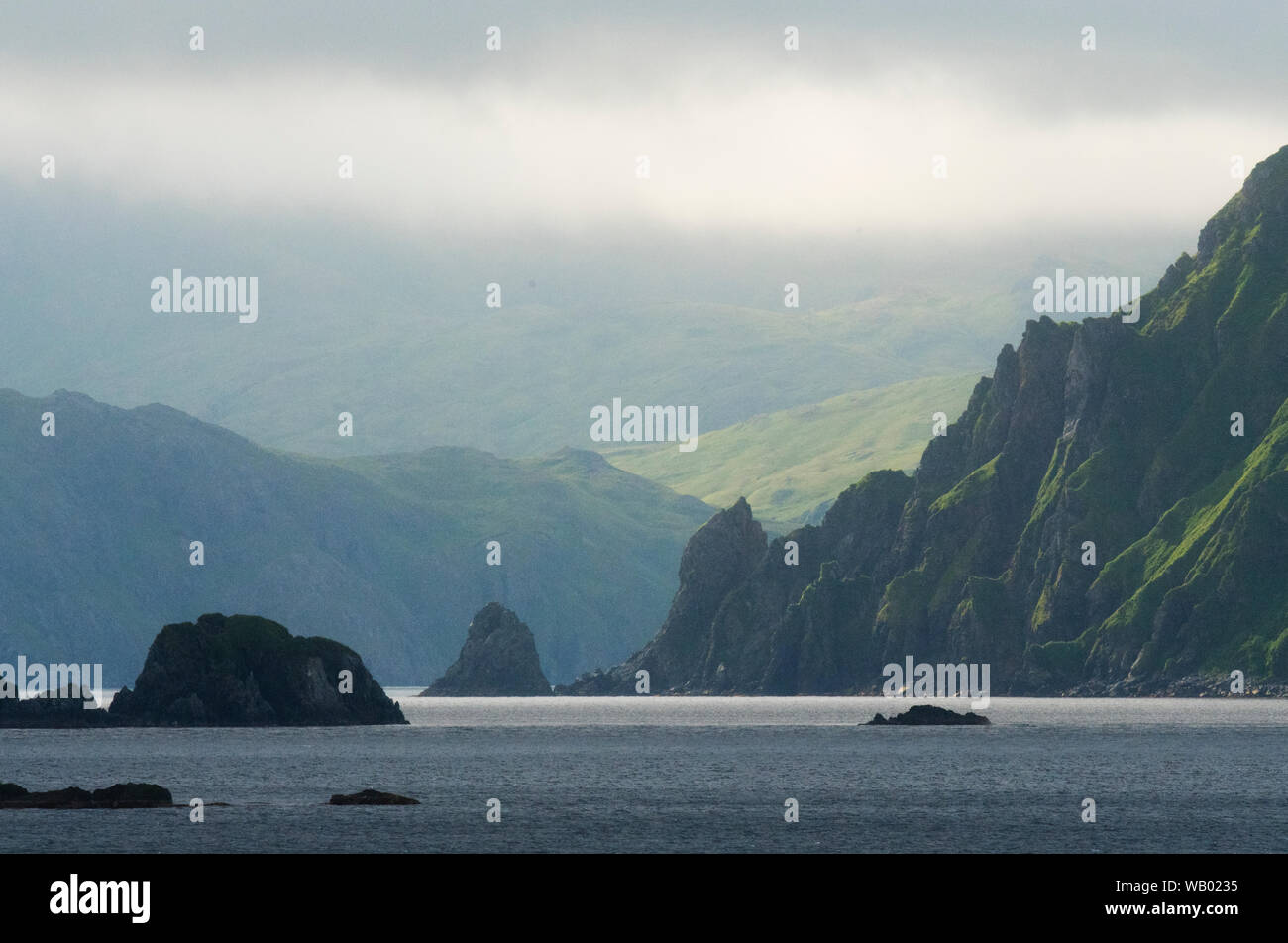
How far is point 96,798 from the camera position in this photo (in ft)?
499

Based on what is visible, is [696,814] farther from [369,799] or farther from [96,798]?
[96,798]

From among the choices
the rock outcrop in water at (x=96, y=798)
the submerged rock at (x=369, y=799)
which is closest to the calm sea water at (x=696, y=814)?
the submerged rock at (x=369, y=799)

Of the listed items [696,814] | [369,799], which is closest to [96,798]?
[369,799]

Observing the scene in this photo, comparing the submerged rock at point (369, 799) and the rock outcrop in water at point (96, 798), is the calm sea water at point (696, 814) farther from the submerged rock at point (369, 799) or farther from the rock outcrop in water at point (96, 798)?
the rock outcrop in water at point (96, 798)

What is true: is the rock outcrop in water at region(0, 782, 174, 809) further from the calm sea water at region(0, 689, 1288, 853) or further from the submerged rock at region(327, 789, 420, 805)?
the submerged rock at region(327, 789, 420, 805)

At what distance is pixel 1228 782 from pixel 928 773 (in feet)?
102
